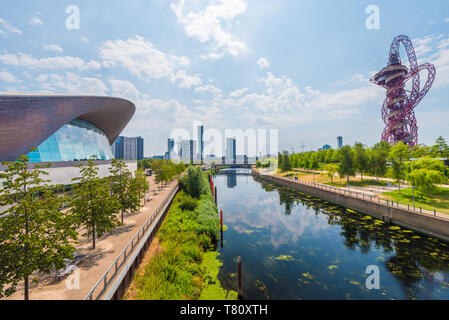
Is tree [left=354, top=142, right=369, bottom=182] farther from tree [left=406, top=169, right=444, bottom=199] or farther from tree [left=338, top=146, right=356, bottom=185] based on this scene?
tree [left=406, top=169, right=444, bottom=199]

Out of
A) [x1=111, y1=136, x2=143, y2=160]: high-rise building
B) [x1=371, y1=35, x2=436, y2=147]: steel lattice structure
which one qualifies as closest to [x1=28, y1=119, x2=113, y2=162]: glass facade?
[x1=371, y1=35, x2=436, y2=147]: steel lattice structure

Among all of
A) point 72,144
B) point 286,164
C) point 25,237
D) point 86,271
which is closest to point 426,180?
point 86,271

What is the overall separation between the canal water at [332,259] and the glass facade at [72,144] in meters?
19.0

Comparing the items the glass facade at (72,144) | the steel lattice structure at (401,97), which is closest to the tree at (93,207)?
the glass facade at (72,144)

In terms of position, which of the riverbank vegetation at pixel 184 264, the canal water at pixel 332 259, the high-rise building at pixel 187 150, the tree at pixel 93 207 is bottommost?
the canal water at pixel 332 259

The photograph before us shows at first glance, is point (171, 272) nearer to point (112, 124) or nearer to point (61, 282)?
point (61, 282)

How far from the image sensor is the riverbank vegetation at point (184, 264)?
34.2ft

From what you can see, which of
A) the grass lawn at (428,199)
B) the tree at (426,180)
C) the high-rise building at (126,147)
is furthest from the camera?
the high-rise building at (126,147)

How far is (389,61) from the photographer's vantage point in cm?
7375

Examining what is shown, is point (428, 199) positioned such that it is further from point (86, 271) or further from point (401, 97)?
point (401, 97)

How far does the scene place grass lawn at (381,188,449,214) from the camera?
20656 mm

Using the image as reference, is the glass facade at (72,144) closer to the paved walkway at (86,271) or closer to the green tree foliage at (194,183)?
the paved walkway at (86,271)

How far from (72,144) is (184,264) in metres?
29.8

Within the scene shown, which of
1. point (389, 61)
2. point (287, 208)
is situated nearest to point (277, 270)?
point (287, 208)
